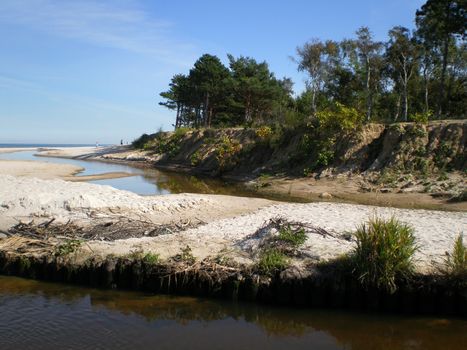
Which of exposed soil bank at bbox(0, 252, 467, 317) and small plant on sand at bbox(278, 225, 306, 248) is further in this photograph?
small plant on sand at bbox(278, 225, 306, 248)

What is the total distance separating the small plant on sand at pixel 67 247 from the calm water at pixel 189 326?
113cm

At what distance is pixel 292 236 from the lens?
9945 millimetres

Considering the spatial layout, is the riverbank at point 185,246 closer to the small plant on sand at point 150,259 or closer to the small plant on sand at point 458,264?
the small plant on sand at point 150,259

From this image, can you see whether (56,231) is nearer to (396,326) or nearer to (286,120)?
(396,326)

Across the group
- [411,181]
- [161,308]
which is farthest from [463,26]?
[161,308]

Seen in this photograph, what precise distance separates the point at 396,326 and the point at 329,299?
1.24 meters

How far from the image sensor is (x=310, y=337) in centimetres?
730

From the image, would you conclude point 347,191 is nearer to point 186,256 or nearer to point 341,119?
point 341,119

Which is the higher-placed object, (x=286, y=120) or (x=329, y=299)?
(x=286, y=120)

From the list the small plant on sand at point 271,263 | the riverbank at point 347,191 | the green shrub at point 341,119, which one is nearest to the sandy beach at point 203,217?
the small plant on sand at point 271,263

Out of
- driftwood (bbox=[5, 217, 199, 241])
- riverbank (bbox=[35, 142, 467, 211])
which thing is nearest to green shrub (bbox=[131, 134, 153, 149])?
riverbank (bbox=[35, 142, 467, 211])

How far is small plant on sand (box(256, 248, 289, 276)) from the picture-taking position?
863cm

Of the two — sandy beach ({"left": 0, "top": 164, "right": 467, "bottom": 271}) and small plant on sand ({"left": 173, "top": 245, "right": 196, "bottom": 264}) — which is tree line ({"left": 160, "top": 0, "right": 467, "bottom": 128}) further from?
small plant on sand ({"left": 173, "top": 245, "right": 196, "bottom": 264})

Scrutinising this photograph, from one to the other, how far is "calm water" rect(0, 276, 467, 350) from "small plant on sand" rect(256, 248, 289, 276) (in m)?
0.70
